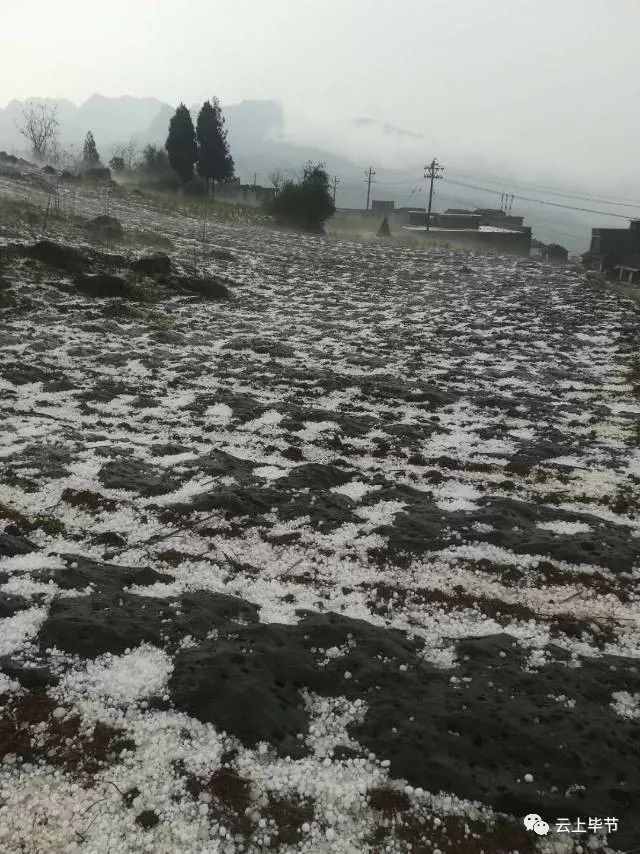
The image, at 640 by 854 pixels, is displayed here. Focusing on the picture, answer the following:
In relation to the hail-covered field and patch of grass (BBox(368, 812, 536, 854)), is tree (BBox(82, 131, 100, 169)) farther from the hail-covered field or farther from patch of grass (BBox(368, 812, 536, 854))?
patch of grass (BBox(368, 812, 536, 854))

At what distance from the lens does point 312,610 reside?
5453mm

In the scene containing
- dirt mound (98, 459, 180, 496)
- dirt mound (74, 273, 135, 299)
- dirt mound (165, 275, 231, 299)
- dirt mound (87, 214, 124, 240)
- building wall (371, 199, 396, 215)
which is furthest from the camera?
building wall (371, 199, 396, 215)

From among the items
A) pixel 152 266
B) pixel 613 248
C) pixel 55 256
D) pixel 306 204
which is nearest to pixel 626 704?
pixel 55 256

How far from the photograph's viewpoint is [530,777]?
12.3ft

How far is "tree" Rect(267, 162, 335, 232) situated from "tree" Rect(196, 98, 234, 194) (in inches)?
386

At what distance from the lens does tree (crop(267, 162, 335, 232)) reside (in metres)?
53.8

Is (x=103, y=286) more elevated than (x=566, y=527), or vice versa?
(x=103, y=286)

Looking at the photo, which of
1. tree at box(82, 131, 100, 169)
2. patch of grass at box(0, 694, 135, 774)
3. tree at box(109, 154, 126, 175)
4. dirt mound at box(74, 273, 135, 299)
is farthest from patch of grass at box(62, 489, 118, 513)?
tree at box(82, 131, 100, 169)

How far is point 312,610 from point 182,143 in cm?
6430

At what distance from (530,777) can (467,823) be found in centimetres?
56

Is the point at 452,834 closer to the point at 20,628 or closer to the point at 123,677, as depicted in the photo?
the point at 123,677

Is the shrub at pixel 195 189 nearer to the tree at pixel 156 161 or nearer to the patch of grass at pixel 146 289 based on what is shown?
the tree at pixel 156 161

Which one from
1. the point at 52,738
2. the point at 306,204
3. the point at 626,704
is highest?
the point at 306,204

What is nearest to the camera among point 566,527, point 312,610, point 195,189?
point 312,610
